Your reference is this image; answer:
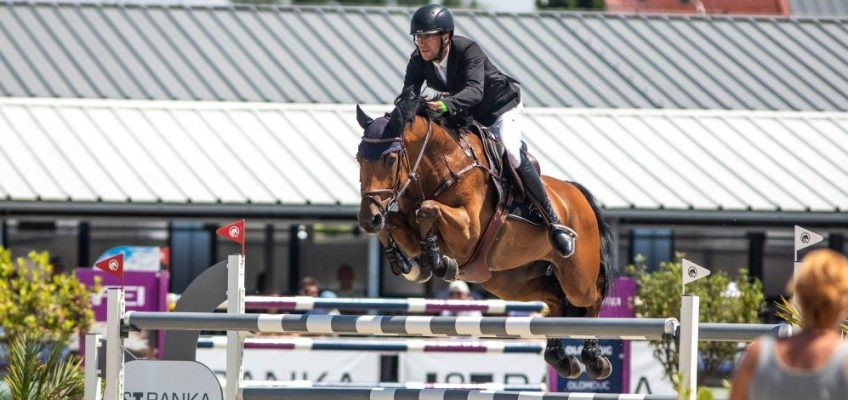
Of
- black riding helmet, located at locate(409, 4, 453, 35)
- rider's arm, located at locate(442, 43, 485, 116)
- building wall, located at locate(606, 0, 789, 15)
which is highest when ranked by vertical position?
building wall, located at locate(606, 0, 789, 15)

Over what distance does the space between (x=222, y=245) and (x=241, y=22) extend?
353 centimetres

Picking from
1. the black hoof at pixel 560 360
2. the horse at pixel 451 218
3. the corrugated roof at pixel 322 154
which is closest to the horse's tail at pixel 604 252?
the horse at pixel 451 218

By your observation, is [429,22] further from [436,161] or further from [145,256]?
[145,256]

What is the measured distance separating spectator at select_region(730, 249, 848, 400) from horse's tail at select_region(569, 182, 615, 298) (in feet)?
15.1

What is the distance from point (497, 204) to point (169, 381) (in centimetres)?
201

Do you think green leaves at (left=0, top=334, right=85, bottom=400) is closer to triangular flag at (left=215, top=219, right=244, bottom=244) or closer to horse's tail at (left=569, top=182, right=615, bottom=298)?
triangular flag at (left=215, top=219, right=244, bottom=244)

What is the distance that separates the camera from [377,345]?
9.69 metres

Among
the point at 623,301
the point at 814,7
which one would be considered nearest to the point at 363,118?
the point at 623,301

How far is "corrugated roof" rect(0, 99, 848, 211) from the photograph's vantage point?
14.3 metres

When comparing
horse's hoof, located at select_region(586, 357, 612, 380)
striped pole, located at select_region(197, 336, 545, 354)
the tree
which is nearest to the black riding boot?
horse's hoof, located at select_region(586, 357, 612, 380)

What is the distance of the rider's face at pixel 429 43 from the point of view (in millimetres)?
6727

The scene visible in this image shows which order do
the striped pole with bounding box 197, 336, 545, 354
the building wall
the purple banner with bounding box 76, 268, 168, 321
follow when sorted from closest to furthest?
the striped pole with bounding box 197, 336, 545, 354 → the purple banner with bounding box 76, 268, 168, 321 → the building wall

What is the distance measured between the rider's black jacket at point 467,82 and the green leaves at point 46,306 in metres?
5.06

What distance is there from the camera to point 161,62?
17031 mm
